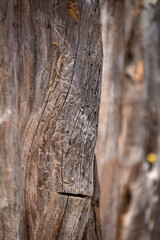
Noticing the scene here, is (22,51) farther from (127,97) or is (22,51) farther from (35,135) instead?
(127,97)

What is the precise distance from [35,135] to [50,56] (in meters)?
0.30

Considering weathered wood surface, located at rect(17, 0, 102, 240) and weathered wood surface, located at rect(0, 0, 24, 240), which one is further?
weathered wood surface, located at rect(17, 0, 102, 240)

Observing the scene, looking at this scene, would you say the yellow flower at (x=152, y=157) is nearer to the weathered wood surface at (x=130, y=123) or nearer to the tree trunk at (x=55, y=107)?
the weathered wood surface at (x=130, y=123)

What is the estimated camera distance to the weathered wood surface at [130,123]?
1.74 metres

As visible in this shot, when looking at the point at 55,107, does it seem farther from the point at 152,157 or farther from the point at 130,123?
the point at 152,157

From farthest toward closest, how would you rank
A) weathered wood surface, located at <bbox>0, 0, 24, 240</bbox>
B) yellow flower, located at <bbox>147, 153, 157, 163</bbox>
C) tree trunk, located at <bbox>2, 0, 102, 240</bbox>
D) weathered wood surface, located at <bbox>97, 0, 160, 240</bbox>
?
1. yellow flower, located at <bbox>147, 153, 157, 163</bbox>
2. weathered wood surface, located at <bbox>97, 0, 160, 240</bbox>
3. tree trunk, located at <bbox>2, 0, 102, 240</bbox>
4. weathered wood surface, located at <bbox>0, 0, 24, 240</bbox>

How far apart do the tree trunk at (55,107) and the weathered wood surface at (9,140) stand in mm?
80

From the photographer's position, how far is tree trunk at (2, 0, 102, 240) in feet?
3.23

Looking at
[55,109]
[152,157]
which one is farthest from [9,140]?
[152,157]

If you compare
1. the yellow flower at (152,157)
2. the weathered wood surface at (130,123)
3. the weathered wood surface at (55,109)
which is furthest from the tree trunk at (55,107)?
the yellow flower at (152,157)

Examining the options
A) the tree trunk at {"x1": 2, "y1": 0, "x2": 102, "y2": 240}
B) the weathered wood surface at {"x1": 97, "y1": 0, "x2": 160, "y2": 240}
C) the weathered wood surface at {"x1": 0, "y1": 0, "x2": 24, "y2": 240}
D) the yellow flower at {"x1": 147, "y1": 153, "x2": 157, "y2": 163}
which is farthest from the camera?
the yellow flower at {"x1": 147, "y1": 153, "x2": 157, "y2": 163}

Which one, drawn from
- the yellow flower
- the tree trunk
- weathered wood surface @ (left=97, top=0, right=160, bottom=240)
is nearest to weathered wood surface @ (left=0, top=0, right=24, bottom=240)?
the tree trunk

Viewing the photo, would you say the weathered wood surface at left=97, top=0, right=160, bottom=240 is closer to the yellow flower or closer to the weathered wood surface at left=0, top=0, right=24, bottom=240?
the yellow flower

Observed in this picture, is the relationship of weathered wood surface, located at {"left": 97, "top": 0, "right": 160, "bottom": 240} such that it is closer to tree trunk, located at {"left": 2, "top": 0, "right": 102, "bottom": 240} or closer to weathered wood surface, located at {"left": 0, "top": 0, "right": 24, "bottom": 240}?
tree trunk, located at {"left": 2, "top": 0, "right": 102, "bottom": 240}
